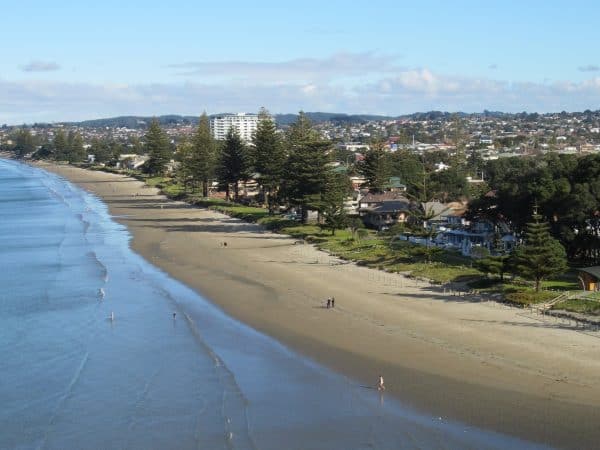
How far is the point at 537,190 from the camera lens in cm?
3503

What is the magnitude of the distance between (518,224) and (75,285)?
20.8 meters

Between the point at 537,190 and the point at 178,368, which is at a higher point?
the point at 537,190

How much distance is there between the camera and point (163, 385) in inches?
792

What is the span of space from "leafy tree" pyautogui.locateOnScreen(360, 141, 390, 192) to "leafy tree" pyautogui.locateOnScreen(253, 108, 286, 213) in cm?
705

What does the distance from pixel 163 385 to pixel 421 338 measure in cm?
816

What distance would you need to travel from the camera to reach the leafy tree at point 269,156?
2398 inches

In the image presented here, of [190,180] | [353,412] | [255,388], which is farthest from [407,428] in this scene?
[190,180]

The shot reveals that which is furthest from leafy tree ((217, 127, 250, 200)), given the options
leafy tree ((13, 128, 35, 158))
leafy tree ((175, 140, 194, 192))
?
leafy tree ((13, 128, 35, 158))

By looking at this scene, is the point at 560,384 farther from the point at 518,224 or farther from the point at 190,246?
the point at 190,246

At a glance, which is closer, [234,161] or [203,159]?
[234,161]

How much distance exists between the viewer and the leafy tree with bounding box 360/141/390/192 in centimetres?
6294

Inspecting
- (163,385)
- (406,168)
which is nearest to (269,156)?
(406,168)

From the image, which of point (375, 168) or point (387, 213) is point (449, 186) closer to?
point (375, 168)

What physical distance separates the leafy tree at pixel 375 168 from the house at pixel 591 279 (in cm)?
3475
